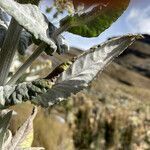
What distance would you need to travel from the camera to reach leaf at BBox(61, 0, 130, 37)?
1371 mm

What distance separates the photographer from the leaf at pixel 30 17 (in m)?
1.20

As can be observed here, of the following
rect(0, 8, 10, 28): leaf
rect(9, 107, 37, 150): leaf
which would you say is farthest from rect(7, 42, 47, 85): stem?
rect(9, 107, 37, 150): leaf

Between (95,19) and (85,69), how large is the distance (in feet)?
0.43

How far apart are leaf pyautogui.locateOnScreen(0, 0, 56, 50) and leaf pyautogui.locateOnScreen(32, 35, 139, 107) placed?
5.6 inches

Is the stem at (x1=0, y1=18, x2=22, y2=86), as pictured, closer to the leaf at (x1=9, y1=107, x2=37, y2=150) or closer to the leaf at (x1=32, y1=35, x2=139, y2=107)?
the leaf at (x1=32, y1=35, x2=139, y2=107)

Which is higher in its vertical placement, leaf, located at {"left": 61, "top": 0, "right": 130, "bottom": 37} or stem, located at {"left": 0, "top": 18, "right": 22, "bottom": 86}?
leaf, located at {"left": 61, "top": 0, "right": 130, "bottom": 37}

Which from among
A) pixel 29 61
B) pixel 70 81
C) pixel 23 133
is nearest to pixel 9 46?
pixel 29 61

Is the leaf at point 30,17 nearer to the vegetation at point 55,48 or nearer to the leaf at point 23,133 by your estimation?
the vegetation at point 55,48

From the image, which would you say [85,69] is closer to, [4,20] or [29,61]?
[29,61]

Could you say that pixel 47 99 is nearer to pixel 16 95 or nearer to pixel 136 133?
pixel 16 95

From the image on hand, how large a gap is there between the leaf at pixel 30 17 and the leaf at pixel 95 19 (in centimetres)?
9

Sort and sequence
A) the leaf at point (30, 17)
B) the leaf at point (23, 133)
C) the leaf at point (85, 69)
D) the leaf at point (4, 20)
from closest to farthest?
the leaf at point (30, 17), the leaf at point (85, 69), the leaf at point (4, 20), the leaf at point (23, 133)

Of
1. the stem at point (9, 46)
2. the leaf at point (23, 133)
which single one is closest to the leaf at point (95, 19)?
the stem at point (9, 46)

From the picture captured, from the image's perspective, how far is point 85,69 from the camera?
1.48 meters
